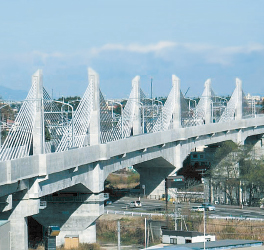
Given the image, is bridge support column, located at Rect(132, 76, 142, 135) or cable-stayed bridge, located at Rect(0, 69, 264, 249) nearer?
cable-stayed bridge, located at Rect(0, 69, 264, 249)

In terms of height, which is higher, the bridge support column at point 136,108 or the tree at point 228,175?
the bridge support column at point 136,108

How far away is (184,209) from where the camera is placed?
63.6 m

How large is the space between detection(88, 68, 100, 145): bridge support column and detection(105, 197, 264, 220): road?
12.0 meters

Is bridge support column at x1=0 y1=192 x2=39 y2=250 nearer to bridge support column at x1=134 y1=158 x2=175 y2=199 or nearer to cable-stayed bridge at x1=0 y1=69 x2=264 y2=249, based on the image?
cable-stayed bridge at x1=0 y1=69 x2=264 y2=249

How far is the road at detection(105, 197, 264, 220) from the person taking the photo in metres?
64.8

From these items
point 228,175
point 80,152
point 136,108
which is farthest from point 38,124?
point 228,175

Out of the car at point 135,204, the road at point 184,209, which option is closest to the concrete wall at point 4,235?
the road at point 184,209

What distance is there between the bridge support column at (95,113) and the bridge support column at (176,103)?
2213 centimetres

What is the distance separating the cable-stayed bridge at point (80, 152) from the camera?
42.1m

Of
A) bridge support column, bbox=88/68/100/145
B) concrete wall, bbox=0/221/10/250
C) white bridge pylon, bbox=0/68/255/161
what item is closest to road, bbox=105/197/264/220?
white bridge pylon, bbox=0/68/255/161

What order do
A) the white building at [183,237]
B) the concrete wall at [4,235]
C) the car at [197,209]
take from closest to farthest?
the concrete wall at [4,235], the white building at [183,237], the car at [197,209]

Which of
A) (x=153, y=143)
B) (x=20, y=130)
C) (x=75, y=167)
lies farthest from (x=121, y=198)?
(x=20, y=130)

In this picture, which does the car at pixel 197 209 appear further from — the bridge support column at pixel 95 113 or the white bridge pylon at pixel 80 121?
the bridge support column at pixel 95 113

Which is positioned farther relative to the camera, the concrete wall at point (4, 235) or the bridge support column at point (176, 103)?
the bridge support column at point (176, 103)
